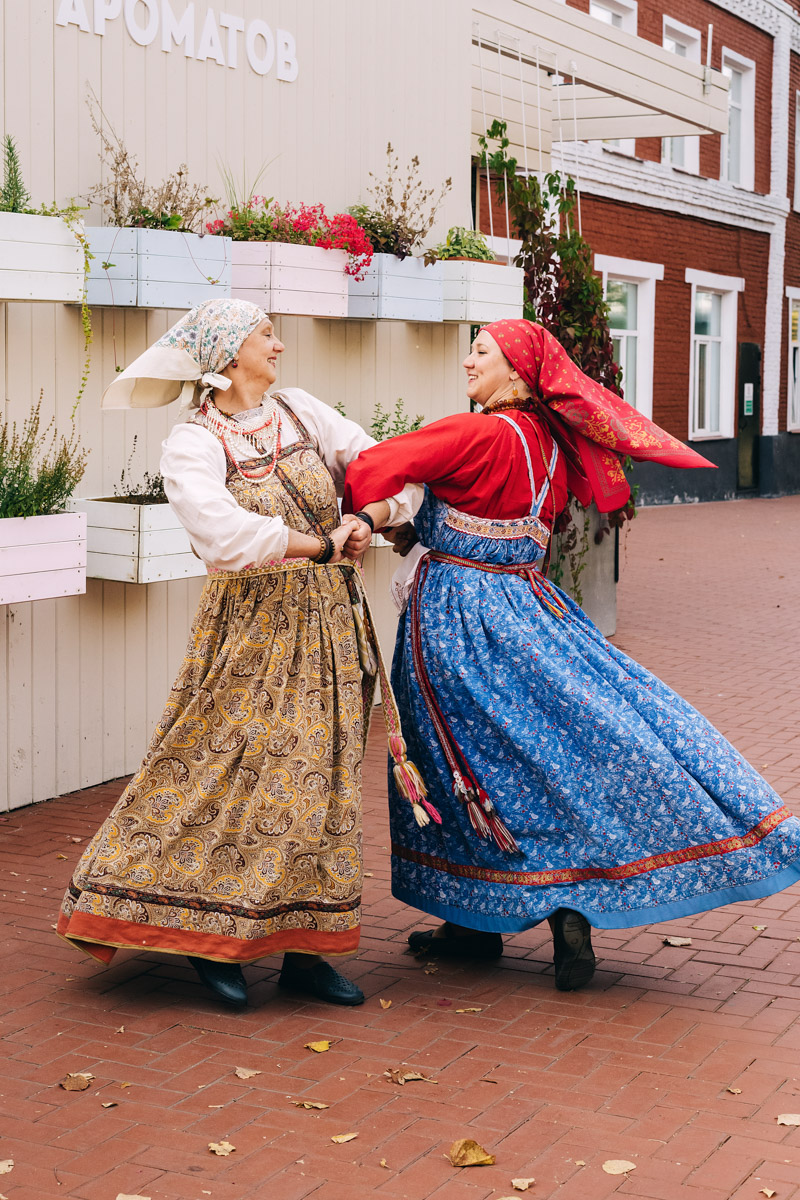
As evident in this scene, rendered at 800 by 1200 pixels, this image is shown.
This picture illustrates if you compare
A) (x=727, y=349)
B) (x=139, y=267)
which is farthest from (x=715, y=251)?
(x=139, y=267)

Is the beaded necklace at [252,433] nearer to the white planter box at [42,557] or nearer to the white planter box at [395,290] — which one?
the white planter box at [42,557]

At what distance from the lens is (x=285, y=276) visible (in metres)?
6.70

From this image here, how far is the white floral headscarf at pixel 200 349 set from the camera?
3.94m

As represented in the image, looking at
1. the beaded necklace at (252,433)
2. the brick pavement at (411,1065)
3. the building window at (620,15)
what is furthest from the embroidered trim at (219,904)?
the building window at (620,15)

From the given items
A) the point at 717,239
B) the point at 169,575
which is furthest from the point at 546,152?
the point at 717,239

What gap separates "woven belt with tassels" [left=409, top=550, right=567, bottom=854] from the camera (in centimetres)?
407

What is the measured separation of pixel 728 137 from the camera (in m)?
22.8

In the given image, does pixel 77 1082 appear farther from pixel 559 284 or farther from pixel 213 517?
pixel 559 284

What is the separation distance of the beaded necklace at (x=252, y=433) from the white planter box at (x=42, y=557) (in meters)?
1.68

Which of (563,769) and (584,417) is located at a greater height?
(584,417)

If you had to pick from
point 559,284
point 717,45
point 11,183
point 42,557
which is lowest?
point 42,557

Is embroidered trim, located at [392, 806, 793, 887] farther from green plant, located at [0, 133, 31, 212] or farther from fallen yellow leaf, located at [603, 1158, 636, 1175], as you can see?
green plant, located at [0, 133, 31, 212]

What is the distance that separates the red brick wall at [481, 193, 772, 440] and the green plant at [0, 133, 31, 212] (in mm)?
13595

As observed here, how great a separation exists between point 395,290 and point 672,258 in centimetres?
1436
